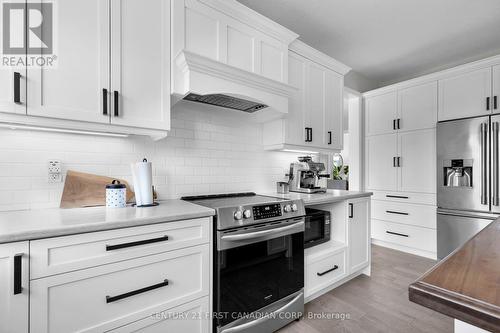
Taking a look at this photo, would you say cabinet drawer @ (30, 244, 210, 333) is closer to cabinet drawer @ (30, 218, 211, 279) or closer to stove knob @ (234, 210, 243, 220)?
cabinet drawer @ (30, 218, 211, 279)

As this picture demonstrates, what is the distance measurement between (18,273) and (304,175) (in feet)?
7.66

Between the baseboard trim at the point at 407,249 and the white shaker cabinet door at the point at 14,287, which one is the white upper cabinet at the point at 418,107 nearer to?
the baseboard trim at the point at 407,249

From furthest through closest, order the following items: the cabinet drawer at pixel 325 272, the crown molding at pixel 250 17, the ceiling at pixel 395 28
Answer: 1. the ceiling at pixel 395 28
2. the cabinet drawer at pixel 325 272
3. the crown molding at pixel 250 17

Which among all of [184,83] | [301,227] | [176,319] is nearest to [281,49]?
[184,83]

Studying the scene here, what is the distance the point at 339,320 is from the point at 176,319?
1311 mm

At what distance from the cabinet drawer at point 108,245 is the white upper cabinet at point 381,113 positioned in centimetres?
342

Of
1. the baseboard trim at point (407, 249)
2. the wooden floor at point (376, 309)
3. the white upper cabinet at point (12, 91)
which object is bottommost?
the wooden floor at point (376, 309)

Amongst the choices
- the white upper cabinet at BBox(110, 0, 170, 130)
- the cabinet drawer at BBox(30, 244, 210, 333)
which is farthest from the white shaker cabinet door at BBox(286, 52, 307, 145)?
the cabinet drawer at BBox(30, 244, 210, 333)

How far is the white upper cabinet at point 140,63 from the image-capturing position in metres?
1.46

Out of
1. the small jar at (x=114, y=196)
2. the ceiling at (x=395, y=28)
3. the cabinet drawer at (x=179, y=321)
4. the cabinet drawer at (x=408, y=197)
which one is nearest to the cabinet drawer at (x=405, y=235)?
the cabinet drawer at (x=408, y=197)

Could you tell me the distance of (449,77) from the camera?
3100 millimetres

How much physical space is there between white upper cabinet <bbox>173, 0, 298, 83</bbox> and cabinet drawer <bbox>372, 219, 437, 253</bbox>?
2.81m

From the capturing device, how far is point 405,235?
11.3 ft

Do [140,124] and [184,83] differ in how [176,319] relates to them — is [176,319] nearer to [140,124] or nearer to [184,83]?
[140,124]
